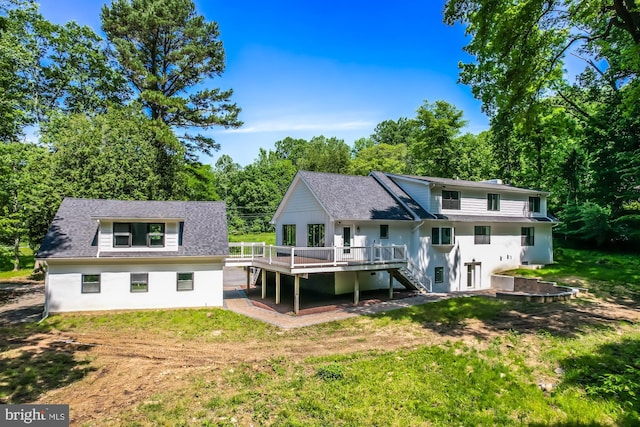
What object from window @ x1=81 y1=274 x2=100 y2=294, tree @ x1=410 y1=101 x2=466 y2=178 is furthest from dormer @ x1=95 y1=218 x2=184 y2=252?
tree @ x1=410 y1=101 x2=466 y2=178

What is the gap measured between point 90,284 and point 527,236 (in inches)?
1108

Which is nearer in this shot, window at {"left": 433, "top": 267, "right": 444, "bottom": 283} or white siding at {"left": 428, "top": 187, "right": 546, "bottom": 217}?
window at {"left": 433, "top": 267, "right": 444, "bottom": 283}

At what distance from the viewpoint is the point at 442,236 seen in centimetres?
2205

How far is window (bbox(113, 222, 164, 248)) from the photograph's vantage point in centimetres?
1739

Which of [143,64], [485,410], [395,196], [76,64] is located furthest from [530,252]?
[76,64]

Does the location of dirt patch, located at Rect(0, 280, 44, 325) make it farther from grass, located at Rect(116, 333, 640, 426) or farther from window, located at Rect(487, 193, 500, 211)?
window, located at Rect(487, 193, 500, 211)

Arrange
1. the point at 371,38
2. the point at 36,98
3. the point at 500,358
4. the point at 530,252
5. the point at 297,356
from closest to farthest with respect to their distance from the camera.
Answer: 1. the point at 500,358
2. the point at 297,356
3. the point at 371,38
4. the point at 530,252
5. the point at 36,98

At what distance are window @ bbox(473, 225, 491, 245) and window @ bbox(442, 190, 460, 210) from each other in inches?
88.9

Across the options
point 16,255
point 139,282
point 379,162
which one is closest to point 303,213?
point 139,282

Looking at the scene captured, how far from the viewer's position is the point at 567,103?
29.2 metres

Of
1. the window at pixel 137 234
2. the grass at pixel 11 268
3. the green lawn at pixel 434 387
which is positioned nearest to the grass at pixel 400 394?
the green lawn at pixel 434 387

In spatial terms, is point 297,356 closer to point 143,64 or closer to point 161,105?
point 161,105

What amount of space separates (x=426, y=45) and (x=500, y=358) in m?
16.8

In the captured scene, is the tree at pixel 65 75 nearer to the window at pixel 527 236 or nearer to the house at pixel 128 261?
the house at pixel 128 261
